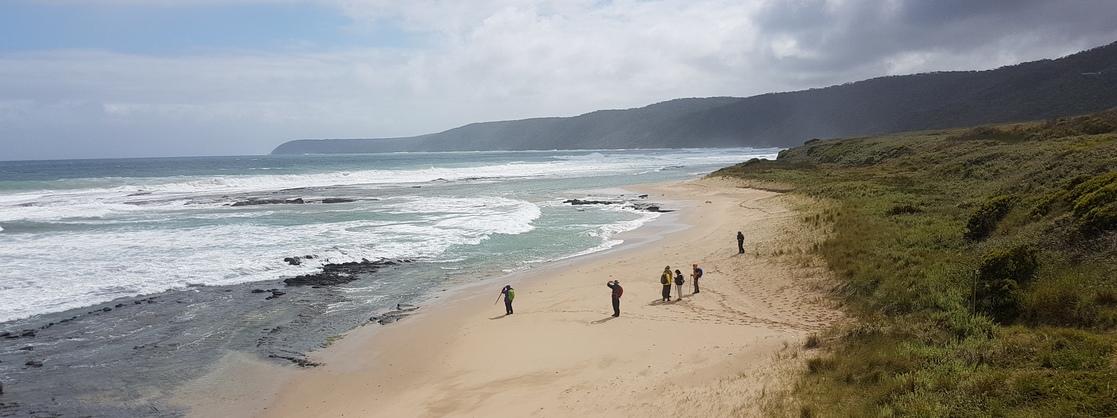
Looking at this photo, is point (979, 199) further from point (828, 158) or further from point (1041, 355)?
point (828, 158)

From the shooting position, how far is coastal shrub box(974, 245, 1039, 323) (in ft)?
31.8

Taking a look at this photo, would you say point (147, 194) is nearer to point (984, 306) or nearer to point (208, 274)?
point (208, 274)

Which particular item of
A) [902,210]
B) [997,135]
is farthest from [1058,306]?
[997,135]

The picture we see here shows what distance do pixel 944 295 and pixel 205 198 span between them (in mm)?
49163

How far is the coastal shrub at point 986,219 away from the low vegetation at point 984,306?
0.12ft

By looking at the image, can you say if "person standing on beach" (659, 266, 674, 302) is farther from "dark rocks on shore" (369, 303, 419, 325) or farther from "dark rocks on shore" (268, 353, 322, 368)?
"dark rocks on shore" (268, 353, 322, 368)

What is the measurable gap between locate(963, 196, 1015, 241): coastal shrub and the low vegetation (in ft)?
0.12

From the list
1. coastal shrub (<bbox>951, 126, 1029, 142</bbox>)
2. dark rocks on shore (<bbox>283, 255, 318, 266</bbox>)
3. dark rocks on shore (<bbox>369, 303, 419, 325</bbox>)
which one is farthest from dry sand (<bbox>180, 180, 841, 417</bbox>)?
coastal shrub (<bbox>951, 126, 1029, 142</bbox>)

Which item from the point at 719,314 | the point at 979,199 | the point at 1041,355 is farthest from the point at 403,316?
the point at 979,199

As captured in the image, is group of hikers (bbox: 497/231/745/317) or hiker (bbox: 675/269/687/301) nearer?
group of hikers (bbox: 497/231/745/317)

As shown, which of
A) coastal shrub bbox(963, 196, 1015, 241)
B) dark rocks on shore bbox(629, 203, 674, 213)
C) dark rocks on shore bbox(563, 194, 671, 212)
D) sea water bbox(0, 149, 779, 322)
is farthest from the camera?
dark rocks on shore bbox(563, 194, 671, 212)

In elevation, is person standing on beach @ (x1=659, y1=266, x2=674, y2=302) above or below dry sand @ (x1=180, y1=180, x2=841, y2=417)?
above

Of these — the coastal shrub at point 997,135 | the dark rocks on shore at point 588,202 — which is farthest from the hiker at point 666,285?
the coastal shrub at point 997,135

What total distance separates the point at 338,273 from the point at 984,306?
16.7 metres
